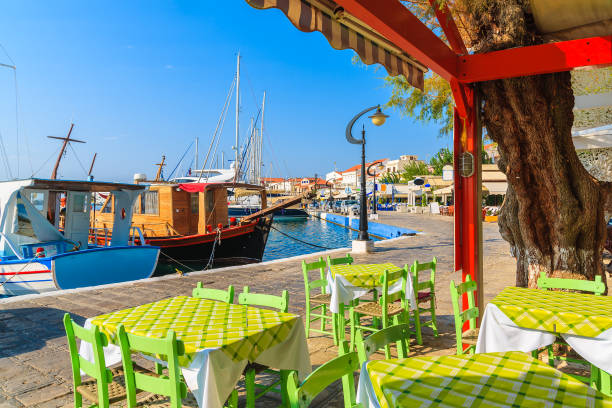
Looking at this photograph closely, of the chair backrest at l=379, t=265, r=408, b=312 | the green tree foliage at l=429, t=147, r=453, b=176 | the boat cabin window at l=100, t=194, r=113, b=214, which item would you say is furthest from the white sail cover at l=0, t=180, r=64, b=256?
the green tree foliage at l=429, t=147, r=453, b=176

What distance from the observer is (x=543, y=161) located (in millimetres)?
3887

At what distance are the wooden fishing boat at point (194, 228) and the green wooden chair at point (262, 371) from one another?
10.1 metres

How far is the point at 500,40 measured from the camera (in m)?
3.89

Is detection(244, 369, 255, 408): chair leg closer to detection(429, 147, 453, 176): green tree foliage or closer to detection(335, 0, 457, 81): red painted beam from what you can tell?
detection(335, 0, 457, 81): red painted beam

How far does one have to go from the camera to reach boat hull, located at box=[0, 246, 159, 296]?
840cm

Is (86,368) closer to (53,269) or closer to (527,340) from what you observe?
(527,340)

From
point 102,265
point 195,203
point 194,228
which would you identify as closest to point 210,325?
point 102,265

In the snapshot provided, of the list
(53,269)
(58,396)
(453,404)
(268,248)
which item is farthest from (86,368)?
(268,248)

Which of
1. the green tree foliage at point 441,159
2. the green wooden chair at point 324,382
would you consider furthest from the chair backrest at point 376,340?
the green tree foliage at point 441,159

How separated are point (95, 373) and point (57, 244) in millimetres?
8699

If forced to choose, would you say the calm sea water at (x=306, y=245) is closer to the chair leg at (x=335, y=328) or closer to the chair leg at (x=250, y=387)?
the chair leg at (x=335, y=328)

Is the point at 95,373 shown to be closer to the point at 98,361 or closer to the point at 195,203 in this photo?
the point at 98,361

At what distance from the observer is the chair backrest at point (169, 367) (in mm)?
2047

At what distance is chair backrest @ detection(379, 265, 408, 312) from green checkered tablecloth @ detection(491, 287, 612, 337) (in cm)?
114
